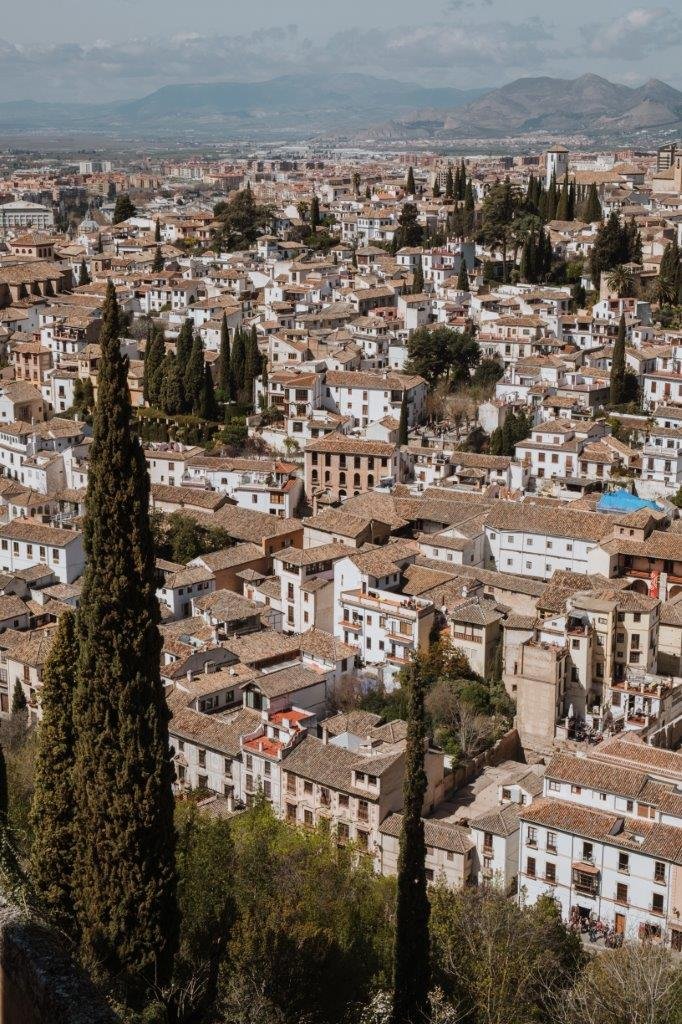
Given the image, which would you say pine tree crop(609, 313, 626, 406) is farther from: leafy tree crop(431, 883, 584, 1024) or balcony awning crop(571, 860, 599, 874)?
leafy tree crop(431, 883, 584, 1024)

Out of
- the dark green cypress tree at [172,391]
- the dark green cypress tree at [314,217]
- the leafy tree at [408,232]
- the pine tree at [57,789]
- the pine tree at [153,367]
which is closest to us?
the pine tree at [57,789]

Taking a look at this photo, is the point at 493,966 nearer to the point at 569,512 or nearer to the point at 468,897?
the point at 468,897

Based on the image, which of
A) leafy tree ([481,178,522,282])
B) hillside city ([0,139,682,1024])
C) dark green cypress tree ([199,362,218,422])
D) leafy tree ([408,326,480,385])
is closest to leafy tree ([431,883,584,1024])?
hillside city ([0,139,682,1024])

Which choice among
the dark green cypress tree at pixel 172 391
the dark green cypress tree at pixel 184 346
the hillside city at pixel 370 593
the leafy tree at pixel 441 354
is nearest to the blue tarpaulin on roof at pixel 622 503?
the hillside city at pixel 370 593

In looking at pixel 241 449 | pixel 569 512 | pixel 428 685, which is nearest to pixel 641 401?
pixel 569 512

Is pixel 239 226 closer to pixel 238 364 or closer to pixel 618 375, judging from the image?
pixel 238 364

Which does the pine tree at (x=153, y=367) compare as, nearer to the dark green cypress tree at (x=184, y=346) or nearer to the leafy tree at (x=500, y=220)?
the dark green cypress tree at (x=184, y=346)
